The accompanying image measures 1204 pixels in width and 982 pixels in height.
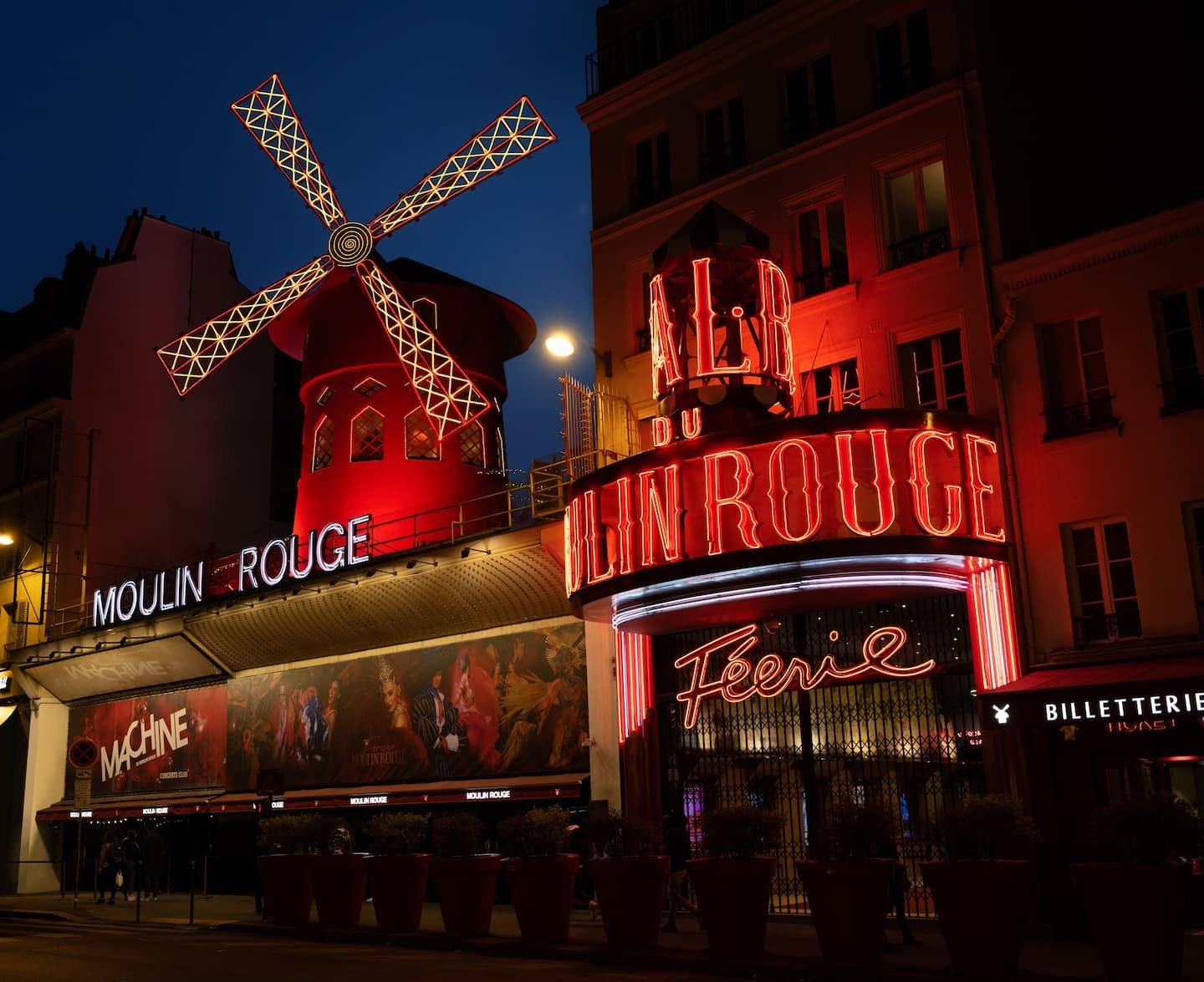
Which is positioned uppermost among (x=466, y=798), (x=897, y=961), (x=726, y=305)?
(x=726, y=305)

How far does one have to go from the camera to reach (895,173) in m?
14.5

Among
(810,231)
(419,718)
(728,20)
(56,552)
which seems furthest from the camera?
(56,552)

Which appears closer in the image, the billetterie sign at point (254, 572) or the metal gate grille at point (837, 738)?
the metal gate grille at point (837, 738)

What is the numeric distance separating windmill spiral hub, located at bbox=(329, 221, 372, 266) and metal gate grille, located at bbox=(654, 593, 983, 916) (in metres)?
9.89

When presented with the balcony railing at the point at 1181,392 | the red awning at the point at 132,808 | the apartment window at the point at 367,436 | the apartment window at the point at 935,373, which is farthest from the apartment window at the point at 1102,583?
the red awning at the point at 132,808

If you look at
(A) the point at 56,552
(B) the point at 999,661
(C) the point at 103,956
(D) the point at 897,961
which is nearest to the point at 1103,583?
(B) the point at 999,661

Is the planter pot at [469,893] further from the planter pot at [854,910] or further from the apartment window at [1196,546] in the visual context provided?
the apartment window at [1196,546]

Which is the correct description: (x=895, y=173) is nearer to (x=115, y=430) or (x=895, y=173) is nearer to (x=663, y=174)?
(x=663, y=174)

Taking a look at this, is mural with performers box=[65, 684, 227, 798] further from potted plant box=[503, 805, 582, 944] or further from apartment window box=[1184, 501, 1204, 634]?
apartment window box=[1184, 501, 1204, 634]

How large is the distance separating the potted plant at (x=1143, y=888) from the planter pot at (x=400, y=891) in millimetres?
7287

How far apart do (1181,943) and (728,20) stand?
12616mm

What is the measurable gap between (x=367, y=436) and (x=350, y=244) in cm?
340

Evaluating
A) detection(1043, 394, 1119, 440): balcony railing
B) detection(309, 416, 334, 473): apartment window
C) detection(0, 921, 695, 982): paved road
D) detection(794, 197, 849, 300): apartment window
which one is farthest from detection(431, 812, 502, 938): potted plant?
detection(309, 416, 334, 473): apartment window

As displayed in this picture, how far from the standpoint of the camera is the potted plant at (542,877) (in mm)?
11898
